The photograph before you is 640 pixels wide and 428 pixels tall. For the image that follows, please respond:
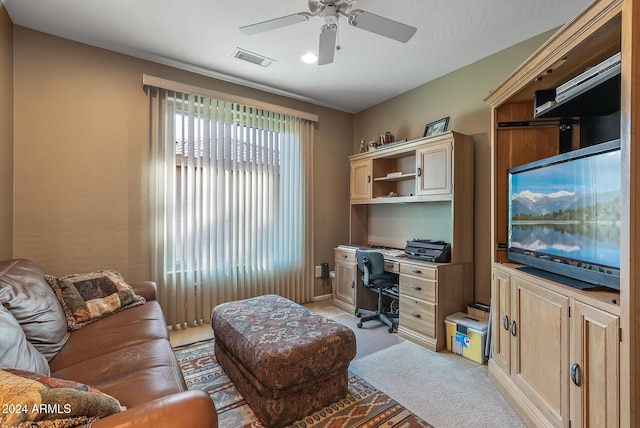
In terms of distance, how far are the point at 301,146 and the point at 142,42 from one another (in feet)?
6.51

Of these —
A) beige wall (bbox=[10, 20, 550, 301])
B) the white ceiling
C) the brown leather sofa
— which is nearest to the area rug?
the brown leather sofa

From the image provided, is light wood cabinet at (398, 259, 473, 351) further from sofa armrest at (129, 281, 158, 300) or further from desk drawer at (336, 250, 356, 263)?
sofa armrest at (129, 281, 158, 300)

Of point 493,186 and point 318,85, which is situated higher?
point 318,85

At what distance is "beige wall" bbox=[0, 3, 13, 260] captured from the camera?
217 centimetres

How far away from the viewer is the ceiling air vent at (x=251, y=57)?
2.86m

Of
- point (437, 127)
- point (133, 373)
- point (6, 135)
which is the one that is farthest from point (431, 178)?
point (6, 135)

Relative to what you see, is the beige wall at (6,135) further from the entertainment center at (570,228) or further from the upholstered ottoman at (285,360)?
the entertainment center at (570,228)

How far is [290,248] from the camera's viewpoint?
3895mm

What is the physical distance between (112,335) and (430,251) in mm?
2676

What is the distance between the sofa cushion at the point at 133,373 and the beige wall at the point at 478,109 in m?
2.79

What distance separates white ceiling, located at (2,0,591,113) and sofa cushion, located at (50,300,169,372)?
231 centimetres

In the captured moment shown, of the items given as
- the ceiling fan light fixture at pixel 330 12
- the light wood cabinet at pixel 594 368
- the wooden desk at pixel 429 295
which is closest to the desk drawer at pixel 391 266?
the wooden desk at pixel 429 295

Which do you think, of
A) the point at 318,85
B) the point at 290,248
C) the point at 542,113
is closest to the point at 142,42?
the point at 318,85

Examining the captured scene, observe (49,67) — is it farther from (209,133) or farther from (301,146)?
(301,146)
